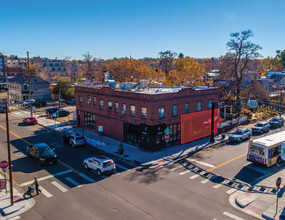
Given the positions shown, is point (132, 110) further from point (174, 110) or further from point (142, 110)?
point (174, 110)

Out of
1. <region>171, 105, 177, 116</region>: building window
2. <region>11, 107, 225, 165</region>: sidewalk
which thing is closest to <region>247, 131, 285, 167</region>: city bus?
<region>11, 107, 225, 165</region>: sidewalk

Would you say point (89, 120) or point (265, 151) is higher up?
point (89, 120)

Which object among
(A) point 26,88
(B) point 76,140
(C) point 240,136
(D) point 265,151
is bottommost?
(C) point 240,136

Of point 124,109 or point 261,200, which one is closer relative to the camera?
point 261,200

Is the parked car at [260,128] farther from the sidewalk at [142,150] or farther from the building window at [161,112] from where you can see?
the building window at [161,112]

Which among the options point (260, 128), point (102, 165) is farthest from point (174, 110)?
point (260, 128)

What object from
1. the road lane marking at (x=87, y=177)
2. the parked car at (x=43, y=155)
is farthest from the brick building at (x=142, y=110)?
the parked car at (x=43, y=155)
